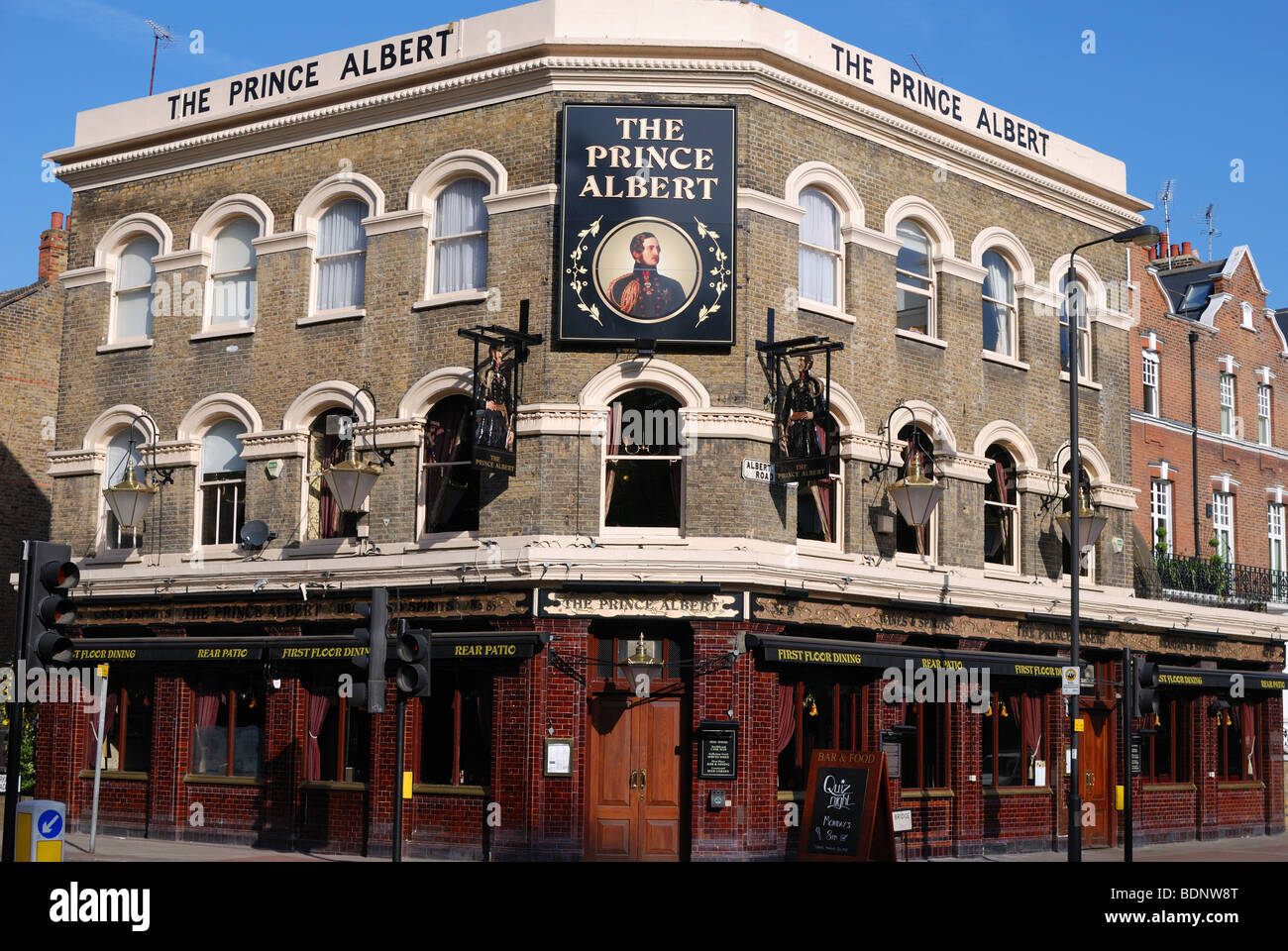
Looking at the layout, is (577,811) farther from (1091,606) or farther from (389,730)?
(1091,606)

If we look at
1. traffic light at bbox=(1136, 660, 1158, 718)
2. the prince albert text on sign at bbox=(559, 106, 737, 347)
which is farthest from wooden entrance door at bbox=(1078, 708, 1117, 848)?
the prince albert text on sign at bbox=(559, 106, 737, 347)

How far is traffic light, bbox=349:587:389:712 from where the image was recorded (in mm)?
16906

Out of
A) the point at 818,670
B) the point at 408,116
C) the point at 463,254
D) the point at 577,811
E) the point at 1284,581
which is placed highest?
the point at 408,116

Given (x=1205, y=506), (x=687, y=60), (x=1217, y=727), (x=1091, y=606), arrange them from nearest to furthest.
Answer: (x=687, y=60) < (x=1091, y=606) < (x=1217, y=727) < (x=1205, y=506)

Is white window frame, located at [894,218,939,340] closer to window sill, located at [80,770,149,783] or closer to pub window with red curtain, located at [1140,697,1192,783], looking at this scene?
pub window with red curtain, located at [1140,697,1192,783]

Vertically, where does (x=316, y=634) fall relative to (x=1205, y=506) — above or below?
below

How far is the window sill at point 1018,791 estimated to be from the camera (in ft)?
85.2

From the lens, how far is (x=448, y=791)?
22.8 meters

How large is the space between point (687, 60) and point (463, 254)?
4.47 metres

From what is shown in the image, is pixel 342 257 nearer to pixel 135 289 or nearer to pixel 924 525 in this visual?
pixel 135 289

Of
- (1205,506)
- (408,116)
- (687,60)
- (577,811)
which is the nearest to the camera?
(577,811)

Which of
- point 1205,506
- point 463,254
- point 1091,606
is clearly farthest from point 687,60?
point 1205,506

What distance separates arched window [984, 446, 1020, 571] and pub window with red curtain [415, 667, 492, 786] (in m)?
9.36

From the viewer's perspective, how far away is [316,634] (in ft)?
80.3
